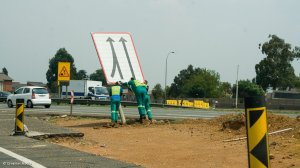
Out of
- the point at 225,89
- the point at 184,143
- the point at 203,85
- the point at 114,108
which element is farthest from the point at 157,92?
the point at 184,143

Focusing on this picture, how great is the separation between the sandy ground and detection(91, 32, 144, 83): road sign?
5.62ft

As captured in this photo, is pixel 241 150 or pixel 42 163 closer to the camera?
pixel 42 163

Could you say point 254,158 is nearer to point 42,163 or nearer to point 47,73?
point 42,163

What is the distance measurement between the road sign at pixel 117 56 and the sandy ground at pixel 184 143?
1.71m

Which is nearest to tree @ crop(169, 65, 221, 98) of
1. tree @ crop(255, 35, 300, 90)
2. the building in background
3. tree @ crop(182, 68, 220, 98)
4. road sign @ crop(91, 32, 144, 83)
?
tree @ crop(182, 68, 220, 98)

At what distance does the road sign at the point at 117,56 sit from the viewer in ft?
59.7

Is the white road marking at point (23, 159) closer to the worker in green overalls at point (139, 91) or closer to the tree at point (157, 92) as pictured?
the worker in green overalls at point (139, 91)

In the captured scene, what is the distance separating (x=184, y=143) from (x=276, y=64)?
85.1m

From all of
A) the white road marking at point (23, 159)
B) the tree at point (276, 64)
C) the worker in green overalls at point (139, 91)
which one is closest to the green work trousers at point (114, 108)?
the worker in green overalls at point (139, 91)

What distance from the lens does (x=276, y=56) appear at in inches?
3686

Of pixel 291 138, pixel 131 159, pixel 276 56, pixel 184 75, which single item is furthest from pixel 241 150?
pixel 184 75

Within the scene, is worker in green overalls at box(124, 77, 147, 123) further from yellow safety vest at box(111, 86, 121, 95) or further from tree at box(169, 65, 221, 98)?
tree at box(169, 65, 221, 98)

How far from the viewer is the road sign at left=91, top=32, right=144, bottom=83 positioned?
18203 mm

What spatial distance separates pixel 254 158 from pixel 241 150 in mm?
6216
